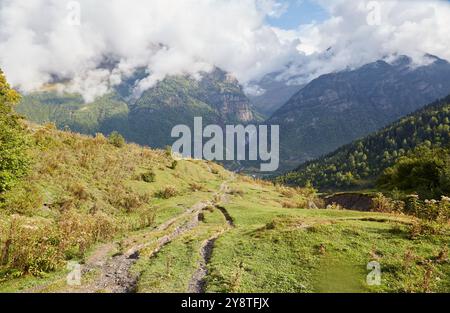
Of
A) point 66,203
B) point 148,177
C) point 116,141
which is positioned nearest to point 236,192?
point 148,177

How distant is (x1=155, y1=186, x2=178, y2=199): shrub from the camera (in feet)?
149

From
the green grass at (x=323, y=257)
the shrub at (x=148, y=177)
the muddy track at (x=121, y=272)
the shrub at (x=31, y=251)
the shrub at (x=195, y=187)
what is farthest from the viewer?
the shrub at (x=195, y=187)

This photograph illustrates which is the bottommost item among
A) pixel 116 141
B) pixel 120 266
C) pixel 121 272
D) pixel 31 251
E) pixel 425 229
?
pixel 121 272

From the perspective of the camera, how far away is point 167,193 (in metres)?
46.3

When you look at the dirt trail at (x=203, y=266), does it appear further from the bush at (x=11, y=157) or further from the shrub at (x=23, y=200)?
the bush at (x=11, y=157)

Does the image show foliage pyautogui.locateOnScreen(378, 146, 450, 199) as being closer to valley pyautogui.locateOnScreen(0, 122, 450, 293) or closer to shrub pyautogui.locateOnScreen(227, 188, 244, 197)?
valley pyautogui.locateOnScreen(0, 122, 450, 293)

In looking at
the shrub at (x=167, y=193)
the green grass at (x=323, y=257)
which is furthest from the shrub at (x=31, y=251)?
the shrub at (x=167, y=193)

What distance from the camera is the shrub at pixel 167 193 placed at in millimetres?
45481

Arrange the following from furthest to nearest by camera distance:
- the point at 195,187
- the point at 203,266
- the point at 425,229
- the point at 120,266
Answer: the point at 195,187 < the point at 425,229 < the point at 120,266 < the point at 203,266

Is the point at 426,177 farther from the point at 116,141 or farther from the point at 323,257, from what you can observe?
the point at 116,141

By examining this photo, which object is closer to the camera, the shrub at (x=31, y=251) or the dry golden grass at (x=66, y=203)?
the shrub at (x=31, y=251)

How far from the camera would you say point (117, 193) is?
3872 centimetres
